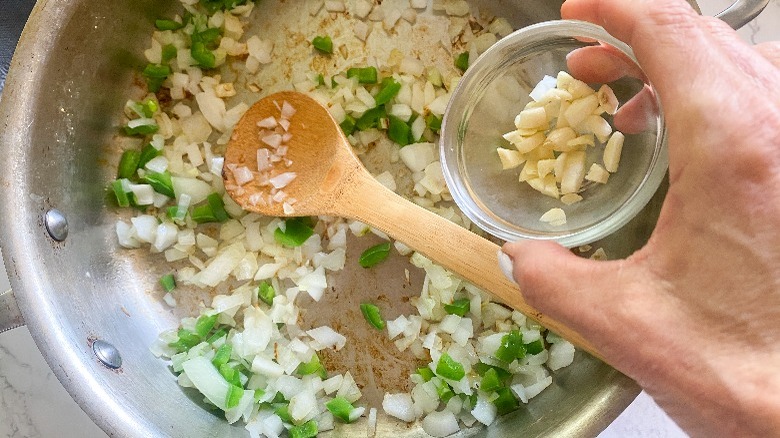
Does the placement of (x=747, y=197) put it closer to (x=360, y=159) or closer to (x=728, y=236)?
(x=728, y=236)

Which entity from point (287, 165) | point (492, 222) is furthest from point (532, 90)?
point (287, 165)

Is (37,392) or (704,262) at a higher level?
(704,262)

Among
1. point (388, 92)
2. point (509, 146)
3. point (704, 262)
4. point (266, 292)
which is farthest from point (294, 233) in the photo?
point (704, 262)

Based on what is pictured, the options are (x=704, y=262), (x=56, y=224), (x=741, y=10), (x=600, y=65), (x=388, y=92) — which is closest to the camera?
(x=704, y=262)

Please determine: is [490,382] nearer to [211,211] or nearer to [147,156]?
[211,211]

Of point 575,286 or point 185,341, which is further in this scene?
point 185,341

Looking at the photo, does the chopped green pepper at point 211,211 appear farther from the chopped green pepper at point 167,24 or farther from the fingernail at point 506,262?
the fingernail at point 506,262

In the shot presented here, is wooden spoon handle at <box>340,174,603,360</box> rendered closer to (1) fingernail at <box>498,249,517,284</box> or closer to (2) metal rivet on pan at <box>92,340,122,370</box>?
(1) fingernail at <box>498,249,517,284</box>
